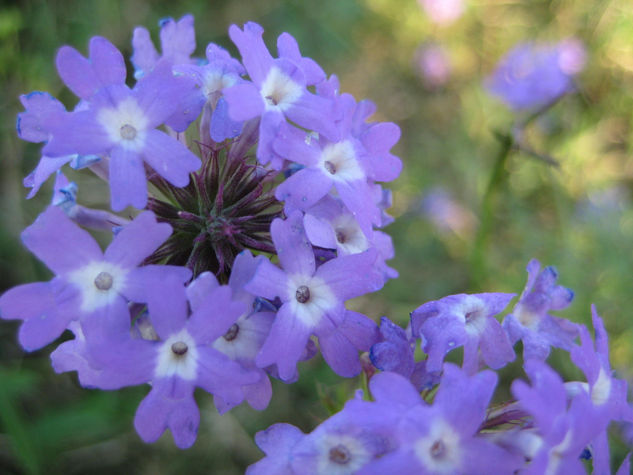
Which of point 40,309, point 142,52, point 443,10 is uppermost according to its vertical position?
point 443,10

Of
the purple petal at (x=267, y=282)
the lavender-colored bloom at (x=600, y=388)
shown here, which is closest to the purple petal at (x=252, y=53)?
the purple petal at (x=267, y=282)

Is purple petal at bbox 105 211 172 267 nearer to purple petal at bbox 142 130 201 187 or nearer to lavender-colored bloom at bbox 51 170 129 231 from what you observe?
purple petal at bbox 142 130 201 187

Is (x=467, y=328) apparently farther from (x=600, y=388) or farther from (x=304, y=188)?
(x=304, y=188)

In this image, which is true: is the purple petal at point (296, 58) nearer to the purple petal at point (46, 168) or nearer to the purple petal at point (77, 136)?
the purple petal at point (77, 136)

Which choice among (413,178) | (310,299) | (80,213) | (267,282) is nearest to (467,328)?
(310,299)

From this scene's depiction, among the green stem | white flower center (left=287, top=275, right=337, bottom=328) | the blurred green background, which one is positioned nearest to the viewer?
white flower center (left=287, top=275, right=337, bottom=328)

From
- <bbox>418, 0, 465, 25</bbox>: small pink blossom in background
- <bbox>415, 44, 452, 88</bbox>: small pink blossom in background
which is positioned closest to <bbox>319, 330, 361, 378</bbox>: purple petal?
<bbox>415, 44, 452, 88</bbox>: small pink blossom in background
